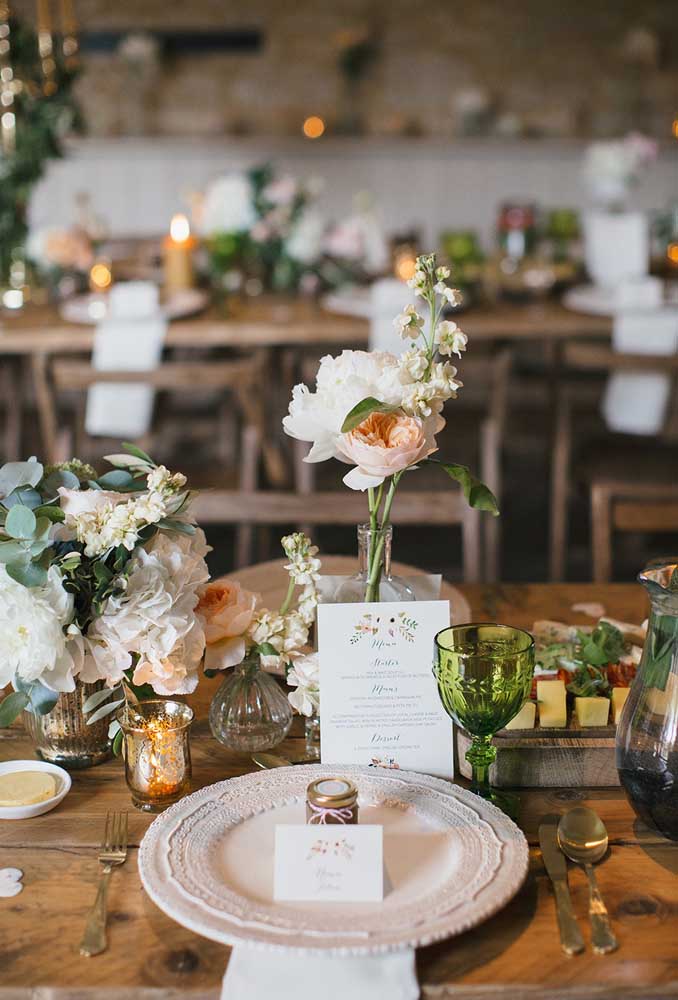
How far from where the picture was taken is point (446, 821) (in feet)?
3.27

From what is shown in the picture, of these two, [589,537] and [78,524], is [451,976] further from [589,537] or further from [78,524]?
[589,537]

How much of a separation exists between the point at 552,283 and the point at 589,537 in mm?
927

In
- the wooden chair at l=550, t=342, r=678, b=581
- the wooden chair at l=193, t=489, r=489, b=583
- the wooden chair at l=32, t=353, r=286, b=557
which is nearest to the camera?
the wooden chair at l=193, t=489, r=489, b=583

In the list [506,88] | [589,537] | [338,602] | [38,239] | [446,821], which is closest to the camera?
[446,821]

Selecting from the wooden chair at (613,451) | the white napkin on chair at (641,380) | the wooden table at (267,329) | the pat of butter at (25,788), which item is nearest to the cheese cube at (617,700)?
the pat of butter at (25,788)

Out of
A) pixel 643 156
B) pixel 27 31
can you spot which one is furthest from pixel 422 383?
pixel 643 156

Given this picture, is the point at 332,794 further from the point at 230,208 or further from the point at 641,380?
the point at 230,208

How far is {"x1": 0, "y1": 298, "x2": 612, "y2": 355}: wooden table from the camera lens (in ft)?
10.2

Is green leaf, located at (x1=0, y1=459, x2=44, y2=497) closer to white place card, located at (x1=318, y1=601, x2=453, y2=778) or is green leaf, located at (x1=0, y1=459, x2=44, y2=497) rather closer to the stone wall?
white place card, located at (x1=318, y1=601, x2=453, y2=778)

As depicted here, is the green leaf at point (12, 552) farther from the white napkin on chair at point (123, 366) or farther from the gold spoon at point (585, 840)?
the white napkin on chair at point (123, 366)

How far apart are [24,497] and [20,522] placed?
59mm

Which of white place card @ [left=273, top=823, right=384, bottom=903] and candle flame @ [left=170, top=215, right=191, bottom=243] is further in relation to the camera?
candle flame @ [left=170, top=215, right=191, bottom=243]

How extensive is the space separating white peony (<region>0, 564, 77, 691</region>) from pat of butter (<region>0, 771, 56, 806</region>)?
13cm

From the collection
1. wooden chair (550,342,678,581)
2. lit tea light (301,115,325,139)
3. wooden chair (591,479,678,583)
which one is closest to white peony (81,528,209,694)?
wooden chair (591,479,678,583)
